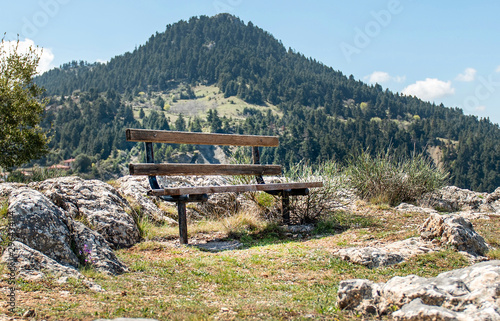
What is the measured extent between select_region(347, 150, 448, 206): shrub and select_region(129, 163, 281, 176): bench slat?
7.86ft

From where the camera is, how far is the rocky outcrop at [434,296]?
2035mm

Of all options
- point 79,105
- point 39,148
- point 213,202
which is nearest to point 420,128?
point 79,105

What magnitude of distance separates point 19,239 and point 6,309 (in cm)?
126

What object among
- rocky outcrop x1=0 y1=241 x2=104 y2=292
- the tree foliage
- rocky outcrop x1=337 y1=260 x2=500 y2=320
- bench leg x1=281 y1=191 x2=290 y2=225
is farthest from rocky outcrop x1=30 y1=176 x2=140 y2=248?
the tree foliage

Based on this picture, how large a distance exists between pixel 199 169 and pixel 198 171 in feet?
0.18

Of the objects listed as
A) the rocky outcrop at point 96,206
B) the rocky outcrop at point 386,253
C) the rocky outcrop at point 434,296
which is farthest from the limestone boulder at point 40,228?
the rocky outcrop at point 386,253

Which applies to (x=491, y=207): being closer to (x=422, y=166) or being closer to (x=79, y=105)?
(x=422, y=166)

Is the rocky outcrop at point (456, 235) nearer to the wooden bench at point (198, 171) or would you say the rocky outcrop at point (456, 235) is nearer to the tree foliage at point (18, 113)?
the wooden bench at point (198, 171)

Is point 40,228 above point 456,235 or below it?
above

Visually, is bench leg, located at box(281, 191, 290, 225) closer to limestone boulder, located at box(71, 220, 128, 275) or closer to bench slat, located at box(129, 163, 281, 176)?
bench slat, located at box(129, 163, 281, 176)

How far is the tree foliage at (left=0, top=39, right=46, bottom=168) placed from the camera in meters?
22.0

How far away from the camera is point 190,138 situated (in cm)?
623

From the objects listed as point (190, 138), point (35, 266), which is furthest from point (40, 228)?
point (190, 138)

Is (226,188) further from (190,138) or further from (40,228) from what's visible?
(40,228)
